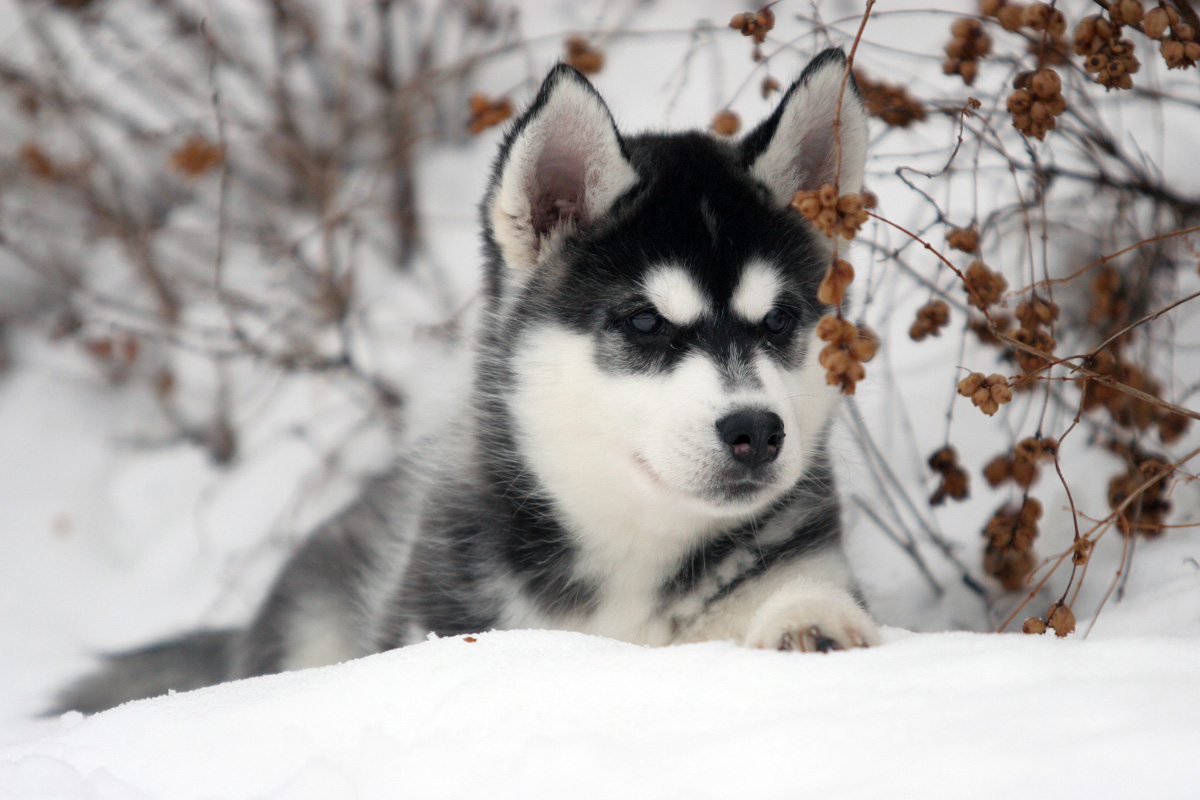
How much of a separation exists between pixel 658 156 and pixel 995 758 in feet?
→ 5.35

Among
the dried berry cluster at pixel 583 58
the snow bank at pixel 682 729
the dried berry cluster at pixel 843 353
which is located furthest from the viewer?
the dried berry cluster at pixel 583 58

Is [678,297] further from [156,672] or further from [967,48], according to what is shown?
[156,672]

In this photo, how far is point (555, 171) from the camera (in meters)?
2.28

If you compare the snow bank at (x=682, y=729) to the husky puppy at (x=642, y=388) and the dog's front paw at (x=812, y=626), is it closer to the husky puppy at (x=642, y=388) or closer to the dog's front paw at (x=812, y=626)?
the dog's front paw at (x=812, y=626)

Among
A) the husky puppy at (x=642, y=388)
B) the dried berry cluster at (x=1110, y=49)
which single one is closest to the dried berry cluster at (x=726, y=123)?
the husky puppy at (x=642, y=388)

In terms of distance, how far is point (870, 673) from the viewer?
4.99 feet

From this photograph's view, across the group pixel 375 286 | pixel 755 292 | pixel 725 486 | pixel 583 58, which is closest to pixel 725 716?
pixel 725 486

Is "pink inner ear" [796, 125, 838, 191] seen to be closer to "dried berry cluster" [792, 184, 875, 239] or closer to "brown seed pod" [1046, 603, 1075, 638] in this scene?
"dried berry cluster" [792, 184, 875, 239]

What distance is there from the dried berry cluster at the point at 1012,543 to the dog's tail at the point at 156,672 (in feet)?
8.24

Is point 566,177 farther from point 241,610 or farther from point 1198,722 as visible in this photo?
point 241,610

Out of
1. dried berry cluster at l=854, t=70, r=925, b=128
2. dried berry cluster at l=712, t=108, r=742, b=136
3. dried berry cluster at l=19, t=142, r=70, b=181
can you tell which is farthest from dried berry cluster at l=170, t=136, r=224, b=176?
dried berry cluster at l=854, t=70, r=925, b=128

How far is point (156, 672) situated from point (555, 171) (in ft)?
7.20

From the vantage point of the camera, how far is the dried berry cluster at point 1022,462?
2014mm

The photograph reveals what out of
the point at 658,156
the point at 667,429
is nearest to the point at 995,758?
the point at 667,429
